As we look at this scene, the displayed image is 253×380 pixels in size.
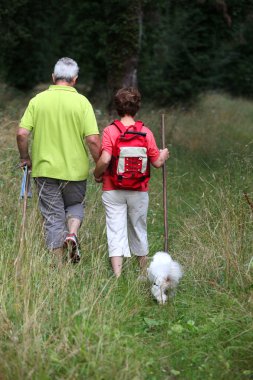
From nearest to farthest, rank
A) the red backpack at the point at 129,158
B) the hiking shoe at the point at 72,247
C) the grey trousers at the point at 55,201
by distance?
the red backpack at the point at 129,158, the hiking shoe at the point at 72,247, the grey trousers at the point at 55,201

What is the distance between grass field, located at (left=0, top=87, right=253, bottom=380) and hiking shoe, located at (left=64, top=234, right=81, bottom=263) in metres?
0.13

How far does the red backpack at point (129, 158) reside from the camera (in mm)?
5250

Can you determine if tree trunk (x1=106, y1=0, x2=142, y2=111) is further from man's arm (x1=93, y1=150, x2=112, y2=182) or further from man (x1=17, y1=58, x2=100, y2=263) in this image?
man's arm (x1=93, y1=150, x2=112, y2=182)

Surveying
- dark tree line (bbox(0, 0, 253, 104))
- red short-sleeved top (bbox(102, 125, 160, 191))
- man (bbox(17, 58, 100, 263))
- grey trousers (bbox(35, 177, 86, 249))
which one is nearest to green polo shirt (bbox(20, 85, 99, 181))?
man (bbox(17, 58, 100, 263))

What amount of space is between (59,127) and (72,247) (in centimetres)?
104

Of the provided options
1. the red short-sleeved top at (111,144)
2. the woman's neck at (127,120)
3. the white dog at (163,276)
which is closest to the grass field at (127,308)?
the white dog at (163,276)

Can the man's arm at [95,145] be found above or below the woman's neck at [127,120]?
below

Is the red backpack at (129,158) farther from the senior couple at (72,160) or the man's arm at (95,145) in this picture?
the man's arm at (95,145)

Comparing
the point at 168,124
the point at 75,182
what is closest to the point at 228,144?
the point at 168,124

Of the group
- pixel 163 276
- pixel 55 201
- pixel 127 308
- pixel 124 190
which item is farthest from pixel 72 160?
pixel 127 308

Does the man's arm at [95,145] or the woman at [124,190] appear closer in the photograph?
the woman at [124,190]

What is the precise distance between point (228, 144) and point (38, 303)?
961 centimetres

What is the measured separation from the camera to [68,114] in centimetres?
559

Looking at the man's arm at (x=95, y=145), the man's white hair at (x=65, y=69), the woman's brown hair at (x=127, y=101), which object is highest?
the man's white hair at (x=65, y=69)
